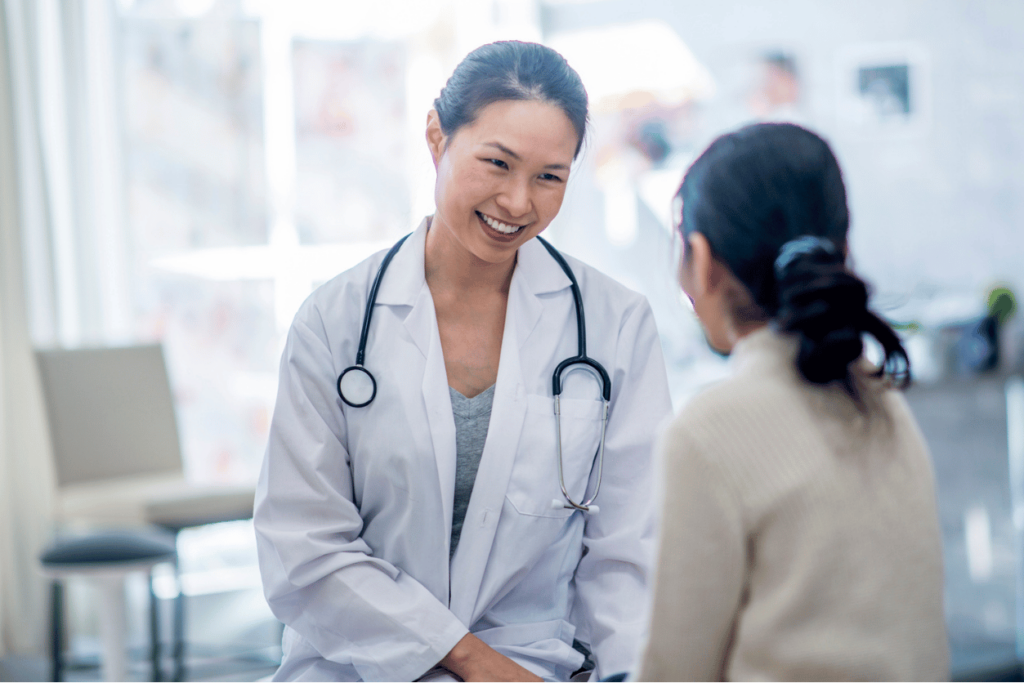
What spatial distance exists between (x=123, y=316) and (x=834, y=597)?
2732 millimetres

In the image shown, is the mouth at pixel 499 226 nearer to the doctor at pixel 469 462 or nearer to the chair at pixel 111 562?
the doctor at pixel 469 462

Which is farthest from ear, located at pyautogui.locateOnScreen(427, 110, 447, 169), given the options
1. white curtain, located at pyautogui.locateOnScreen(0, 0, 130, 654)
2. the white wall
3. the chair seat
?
the white wall

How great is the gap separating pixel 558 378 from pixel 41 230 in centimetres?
218

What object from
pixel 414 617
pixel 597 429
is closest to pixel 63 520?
pixel 414 617

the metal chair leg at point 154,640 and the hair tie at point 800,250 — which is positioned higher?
the hair tie at point 800,250

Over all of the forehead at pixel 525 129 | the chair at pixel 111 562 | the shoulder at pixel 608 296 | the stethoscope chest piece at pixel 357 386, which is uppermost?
the forehead at pixel 525 129

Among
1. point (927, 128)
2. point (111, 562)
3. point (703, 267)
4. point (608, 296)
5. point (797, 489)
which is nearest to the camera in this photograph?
point (797, 489)

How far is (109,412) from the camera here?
244 cm

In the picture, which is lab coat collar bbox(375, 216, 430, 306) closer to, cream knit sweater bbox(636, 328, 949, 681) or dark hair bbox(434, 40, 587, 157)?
dark hair bbox(434, 40, 587, 157)

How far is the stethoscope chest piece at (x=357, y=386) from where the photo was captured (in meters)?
1.11

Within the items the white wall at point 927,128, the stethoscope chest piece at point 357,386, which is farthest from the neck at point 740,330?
the white wall at point 927,128

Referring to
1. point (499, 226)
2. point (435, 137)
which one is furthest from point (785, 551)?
point (435, 137)

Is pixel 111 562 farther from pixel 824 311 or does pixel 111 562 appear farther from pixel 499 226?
pixel 824 311

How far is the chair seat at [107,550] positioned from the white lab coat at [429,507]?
1037 millimetres
